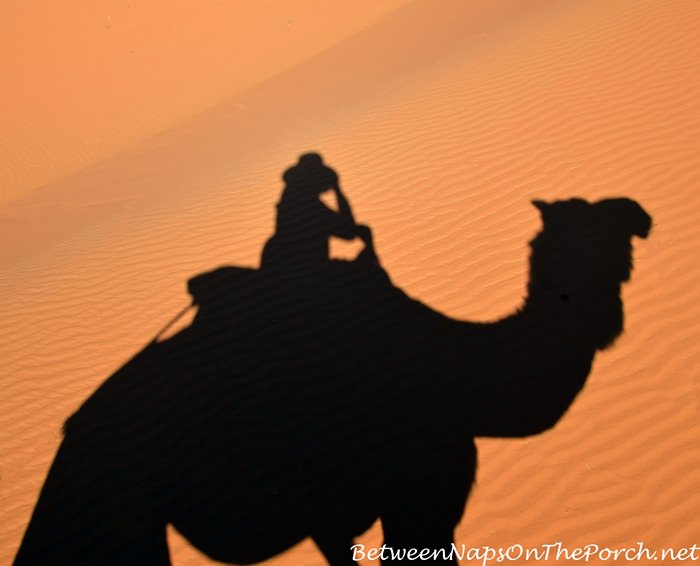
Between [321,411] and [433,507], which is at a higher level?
[321,411]

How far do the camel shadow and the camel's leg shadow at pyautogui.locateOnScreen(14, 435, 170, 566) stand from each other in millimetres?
10

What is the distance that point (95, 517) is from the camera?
3881mm

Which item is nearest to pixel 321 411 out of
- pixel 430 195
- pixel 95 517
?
pixel 95 517

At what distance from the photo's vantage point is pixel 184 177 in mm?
9141

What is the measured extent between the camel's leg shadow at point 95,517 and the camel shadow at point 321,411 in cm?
1

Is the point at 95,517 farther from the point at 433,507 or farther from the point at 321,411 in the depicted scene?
the point at 433,507

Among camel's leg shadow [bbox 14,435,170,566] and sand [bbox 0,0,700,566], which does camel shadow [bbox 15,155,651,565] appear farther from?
sand [bbox 0,0,700,566]

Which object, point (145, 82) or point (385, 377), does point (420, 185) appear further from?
point (145, 82)

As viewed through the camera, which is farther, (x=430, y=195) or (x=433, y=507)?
(x=430, y=195)

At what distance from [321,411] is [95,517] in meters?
1.87

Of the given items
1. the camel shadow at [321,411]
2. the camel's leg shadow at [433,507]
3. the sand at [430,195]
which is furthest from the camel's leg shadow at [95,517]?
the camel's leg shadow at [433,507]

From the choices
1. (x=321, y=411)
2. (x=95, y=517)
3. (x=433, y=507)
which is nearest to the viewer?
(x=433, y=507)

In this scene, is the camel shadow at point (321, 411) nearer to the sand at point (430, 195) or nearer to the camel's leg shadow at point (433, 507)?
the camel's leg shadow at point (433, 507)

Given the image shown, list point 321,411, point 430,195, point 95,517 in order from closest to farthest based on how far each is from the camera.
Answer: point 95,517 → point 321,411 → point 430,195
